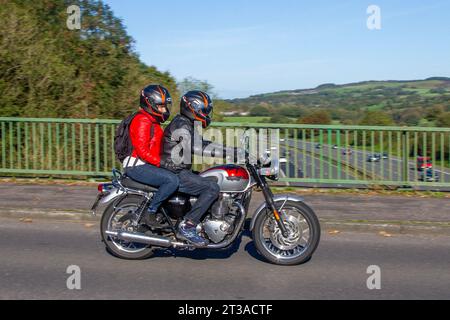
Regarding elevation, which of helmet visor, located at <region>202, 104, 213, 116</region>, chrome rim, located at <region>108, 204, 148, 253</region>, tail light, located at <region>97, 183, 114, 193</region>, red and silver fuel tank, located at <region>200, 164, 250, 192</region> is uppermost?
helmet visor, located at <region>202, 104, 213, 116</region>

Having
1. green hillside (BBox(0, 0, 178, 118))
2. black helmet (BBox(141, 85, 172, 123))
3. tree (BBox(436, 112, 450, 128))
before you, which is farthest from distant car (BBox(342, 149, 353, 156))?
green hillside (BBox(0, 0, 178, 118))

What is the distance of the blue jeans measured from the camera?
6672 mm

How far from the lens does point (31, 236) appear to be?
27.1 feet

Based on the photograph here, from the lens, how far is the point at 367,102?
19.5 metres

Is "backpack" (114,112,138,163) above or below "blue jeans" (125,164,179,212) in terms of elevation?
above

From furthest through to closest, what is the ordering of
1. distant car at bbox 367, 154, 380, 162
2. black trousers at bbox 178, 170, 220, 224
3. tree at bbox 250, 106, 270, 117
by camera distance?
tree at bbox 250, 106, 270, 117 < distant car at bbox 367, 154, 380, 162 < black trousers at bbox 178, 170, 220, 224

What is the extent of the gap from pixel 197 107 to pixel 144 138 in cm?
66

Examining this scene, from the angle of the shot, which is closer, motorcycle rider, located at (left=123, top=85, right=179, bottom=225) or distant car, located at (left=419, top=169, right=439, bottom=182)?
motorcycle rider, located at (left=123, top=85, right=179, bottom=225)

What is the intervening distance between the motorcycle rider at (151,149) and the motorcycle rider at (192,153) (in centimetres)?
15

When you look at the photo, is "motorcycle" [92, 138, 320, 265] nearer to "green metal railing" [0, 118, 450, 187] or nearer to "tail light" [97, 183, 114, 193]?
"tail light" [97, 183, 114, 193]

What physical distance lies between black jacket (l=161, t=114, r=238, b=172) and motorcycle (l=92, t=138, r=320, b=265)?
25cm

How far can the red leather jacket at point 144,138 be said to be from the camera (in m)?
6.76
